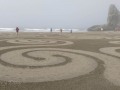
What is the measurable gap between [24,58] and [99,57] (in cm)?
554

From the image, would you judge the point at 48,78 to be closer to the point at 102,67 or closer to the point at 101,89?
the point at 101,89

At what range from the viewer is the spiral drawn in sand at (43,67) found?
378 inches

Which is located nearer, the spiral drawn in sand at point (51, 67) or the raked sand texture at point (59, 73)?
the raked sand texture at point (59, 73)

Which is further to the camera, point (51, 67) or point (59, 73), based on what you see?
point (51, 67)

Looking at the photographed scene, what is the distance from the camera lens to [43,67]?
11.4m

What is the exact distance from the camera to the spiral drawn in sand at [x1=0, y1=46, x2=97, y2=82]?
960 centimetres


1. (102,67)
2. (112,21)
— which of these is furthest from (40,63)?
(112,21)

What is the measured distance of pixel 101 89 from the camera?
8211 millimetres

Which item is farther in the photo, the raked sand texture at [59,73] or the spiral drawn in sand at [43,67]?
the spiral drawn in sand at [43,67]

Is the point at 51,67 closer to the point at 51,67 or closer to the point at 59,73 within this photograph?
the point at 51,67

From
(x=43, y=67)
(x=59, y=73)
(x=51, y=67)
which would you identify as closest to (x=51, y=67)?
(x=51, y=67)

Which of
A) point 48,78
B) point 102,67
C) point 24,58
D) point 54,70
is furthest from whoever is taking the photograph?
point 24,58

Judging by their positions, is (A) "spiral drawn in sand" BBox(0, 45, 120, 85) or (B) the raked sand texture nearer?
(B) the raked sand texture

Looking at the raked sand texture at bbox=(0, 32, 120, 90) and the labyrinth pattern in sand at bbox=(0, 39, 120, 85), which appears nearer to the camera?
the raked sand texture at bbox=(0, 32, 120, 90)
